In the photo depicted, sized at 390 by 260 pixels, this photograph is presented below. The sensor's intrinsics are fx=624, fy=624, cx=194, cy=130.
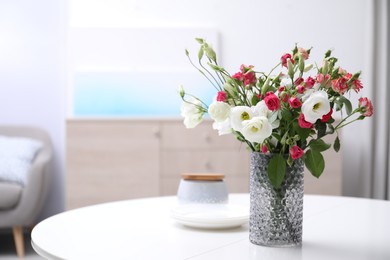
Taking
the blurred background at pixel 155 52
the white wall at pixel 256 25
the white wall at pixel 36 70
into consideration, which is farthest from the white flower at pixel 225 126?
the white wall at pixel 36 70

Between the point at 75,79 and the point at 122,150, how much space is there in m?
0.74

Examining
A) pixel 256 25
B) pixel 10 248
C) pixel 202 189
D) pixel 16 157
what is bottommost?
pixel 10 248

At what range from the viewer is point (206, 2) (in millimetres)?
4484

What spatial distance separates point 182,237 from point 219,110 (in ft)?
1.09

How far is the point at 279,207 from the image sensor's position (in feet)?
4.69

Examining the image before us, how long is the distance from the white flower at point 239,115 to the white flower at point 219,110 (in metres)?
0.04

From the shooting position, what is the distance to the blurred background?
4.39 metres

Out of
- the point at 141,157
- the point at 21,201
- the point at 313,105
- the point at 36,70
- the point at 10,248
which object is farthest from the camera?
the point at 36,70

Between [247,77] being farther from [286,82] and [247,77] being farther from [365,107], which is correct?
[365,107]

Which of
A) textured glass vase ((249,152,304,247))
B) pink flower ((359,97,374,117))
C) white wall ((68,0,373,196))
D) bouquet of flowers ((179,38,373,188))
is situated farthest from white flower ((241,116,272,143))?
white wall ((68,0,373,196))

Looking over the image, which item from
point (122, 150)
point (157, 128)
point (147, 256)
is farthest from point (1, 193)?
point (147, 256)

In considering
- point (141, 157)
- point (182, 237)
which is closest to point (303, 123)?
point (182, 237)

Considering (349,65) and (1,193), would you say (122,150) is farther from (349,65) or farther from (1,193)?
(349,65)

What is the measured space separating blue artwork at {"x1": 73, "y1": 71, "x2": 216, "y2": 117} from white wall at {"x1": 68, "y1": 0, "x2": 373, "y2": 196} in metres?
0.10
